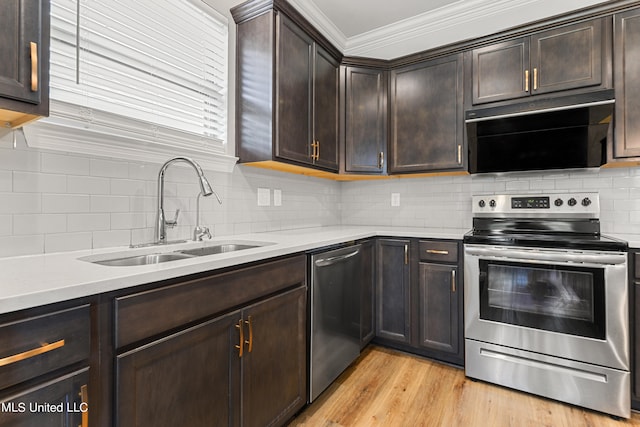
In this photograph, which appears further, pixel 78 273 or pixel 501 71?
pixel 501 71

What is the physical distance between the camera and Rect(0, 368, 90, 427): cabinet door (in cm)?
69

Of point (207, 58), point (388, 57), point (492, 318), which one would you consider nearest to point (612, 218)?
point (492, 318)

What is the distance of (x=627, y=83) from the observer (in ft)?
6.48

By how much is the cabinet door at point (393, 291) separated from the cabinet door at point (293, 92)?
0.92 metres

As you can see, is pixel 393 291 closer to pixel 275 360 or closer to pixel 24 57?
pixel 275 360

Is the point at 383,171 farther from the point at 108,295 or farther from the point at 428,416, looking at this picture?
the point at 108,295

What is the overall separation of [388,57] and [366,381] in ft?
9.27

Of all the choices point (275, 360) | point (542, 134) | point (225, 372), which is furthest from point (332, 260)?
point (542, 134)

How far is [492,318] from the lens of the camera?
2021 mm

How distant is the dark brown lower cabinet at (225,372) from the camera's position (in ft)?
3.06

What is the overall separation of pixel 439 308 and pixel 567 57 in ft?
6.22

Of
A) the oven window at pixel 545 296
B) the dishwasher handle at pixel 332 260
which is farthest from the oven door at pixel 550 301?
the dishwasher handle at pixel 332 260

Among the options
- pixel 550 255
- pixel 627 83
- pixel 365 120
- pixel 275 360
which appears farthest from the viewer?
pixel 365 120

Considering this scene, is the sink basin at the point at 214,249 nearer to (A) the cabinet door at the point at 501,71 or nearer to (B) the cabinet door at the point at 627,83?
(A) the cabinet door at the point at 501,71
